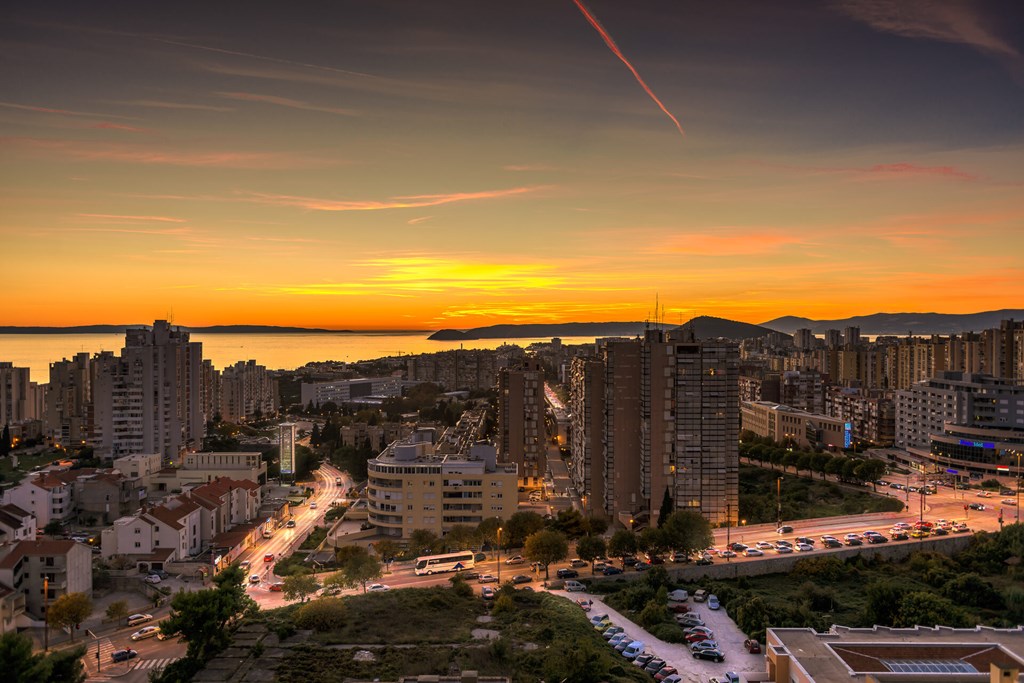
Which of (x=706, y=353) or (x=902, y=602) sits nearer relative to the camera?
(x=902, y=602)

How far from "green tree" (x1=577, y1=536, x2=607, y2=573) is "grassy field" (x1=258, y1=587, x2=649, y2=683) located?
6.24 ft

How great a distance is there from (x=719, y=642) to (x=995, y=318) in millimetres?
112638

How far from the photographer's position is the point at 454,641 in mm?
A: 10906

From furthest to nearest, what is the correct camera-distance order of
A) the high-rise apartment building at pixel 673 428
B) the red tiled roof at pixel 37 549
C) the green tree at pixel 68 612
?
the high-rise apartment building at pixel 673 428
the red tiled roof at pixel 37 549
the green tree at pixel 68 612

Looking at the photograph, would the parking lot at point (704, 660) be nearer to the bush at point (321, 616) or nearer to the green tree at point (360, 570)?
the green tree at point (360, 570)

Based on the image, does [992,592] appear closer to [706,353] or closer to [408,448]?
[706,353]

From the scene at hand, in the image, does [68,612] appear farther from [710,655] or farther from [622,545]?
[710,655]

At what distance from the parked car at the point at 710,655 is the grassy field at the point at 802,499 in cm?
844

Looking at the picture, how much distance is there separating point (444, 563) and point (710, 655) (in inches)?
227

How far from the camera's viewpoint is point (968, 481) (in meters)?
23.5

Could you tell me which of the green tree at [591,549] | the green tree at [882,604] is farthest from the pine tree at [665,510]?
the green tree at [882,604]

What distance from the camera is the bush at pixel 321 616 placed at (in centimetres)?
1143

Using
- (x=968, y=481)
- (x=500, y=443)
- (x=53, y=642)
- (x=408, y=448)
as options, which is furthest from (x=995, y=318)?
(x=53, y=642)

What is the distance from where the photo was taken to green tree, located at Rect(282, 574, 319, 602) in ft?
42.4
